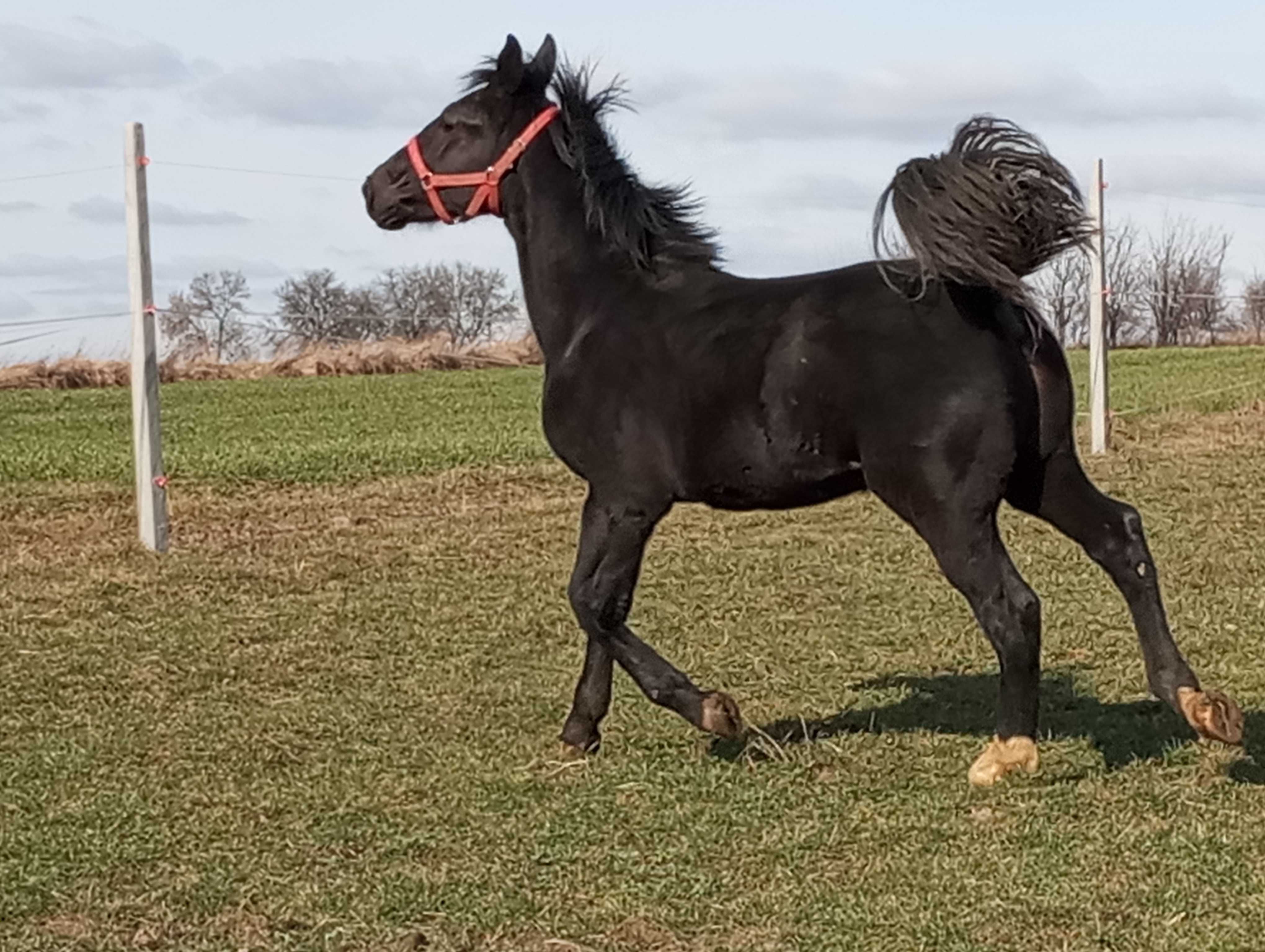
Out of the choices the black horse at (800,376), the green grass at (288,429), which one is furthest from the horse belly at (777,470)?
the green grass at (288,429)

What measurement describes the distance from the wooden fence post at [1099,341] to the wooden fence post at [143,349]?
27.7 feet

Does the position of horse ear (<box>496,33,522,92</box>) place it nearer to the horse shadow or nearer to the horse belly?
the horse belly

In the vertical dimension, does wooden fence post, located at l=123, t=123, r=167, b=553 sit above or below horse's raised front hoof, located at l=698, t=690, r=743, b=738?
above

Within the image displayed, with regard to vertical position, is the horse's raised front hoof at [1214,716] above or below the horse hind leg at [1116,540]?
below

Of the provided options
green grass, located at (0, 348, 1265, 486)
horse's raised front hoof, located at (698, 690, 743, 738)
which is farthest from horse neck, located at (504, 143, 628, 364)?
green grass, located at (0, 348, 1265, 486)

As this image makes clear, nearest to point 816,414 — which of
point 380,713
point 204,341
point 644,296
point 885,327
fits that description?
point 885,327

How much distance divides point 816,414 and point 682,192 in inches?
49.6

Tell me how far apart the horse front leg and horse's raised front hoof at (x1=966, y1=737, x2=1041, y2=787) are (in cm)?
80

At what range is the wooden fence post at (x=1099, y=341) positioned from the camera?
51.3ft

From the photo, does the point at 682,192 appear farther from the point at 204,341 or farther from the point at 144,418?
the point at 204,341

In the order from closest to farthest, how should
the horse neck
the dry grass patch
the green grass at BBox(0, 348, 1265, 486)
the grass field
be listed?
the grass field
the horse neck
the green grass at BBox(0, 348, 1265, 486)
the dry grass patch

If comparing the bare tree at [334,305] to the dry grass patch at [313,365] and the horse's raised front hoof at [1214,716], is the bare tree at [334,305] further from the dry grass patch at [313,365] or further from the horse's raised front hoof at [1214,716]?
the horse's raised front hoof at [1214,716]

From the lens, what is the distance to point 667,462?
5.61 m

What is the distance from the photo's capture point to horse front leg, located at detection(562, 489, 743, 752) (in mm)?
5652
